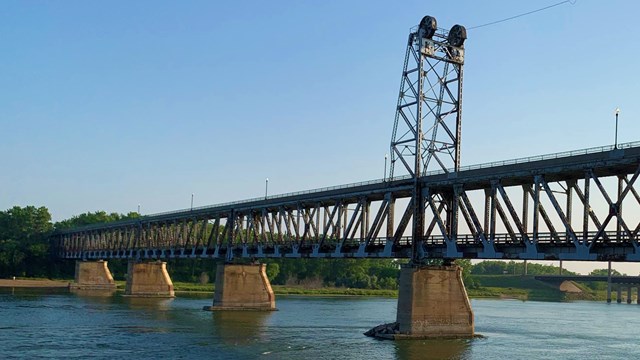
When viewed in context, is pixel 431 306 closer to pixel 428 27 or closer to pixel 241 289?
pixel 428 27

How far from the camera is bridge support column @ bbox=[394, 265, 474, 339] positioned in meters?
61.0

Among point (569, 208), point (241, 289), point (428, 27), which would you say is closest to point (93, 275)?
point (241, 289)

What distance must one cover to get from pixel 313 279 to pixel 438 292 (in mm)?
136300

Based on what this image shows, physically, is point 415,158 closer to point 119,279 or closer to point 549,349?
point 549,349

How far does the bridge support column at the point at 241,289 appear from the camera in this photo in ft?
315

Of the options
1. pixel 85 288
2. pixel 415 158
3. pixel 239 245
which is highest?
pixel 415 158

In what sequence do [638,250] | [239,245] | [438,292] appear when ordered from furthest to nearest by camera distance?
[239,245] < [438,292] < [638,250]

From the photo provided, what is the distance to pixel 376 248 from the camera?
233ft

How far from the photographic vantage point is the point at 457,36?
7312 centimetres

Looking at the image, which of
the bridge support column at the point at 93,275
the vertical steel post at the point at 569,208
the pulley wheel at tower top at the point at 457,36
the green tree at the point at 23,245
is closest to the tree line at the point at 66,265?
the green tree at the point at 23,245

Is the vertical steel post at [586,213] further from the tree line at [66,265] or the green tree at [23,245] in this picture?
the green tree at [23,245]

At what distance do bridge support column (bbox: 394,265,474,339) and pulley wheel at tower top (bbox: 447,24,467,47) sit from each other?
908 inches

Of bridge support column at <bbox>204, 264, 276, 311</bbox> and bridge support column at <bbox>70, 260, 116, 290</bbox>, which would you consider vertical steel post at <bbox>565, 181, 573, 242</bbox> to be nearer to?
bridge support column at <bbox>204, 264, 276, 311</bbox>

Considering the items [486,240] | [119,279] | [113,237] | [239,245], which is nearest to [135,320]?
[239,245]
